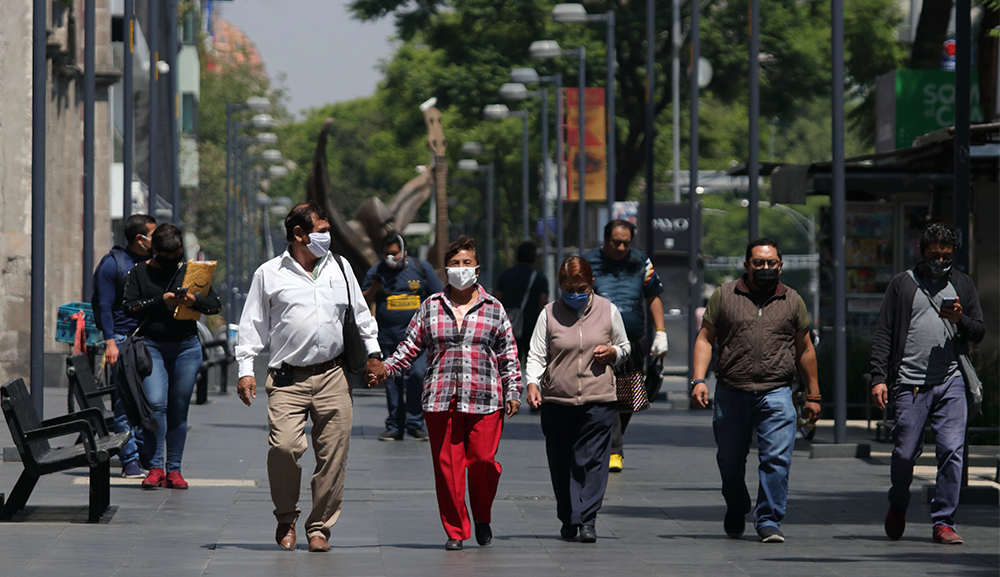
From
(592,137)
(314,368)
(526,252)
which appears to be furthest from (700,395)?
(592,137)

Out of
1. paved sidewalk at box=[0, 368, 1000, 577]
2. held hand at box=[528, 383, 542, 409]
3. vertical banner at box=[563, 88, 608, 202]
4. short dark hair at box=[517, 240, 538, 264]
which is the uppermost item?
vertical banner at box=[563, 88, 608, 202]

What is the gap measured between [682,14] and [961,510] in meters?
32.9

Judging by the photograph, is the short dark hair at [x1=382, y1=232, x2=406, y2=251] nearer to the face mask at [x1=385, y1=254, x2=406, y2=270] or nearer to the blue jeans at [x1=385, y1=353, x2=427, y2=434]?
the face mask at [x1=385, y1=254, x2=406, y2=270]

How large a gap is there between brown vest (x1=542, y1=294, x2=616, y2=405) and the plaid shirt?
0.31 meters

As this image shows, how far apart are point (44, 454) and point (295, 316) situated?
2187 mm

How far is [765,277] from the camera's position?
30.3 feet

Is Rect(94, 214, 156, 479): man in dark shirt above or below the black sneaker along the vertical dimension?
above

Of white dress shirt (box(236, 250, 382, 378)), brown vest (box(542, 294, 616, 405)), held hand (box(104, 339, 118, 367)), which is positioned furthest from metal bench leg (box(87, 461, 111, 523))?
brown vest (box(542, 294, 616, 405))

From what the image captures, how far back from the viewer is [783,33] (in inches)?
1646

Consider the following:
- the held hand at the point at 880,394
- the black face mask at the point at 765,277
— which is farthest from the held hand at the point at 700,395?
the held hand at the point at 880,394

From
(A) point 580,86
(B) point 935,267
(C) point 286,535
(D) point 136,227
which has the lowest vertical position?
(C) point 286,535

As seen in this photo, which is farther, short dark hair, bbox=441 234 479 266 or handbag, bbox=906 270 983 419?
handbag, bbox=906 270 983 419

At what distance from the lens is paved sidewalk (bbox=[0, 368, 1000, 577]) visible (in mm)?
8289

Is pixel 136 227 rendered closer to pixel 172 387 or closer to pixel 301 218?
pixel 172 387
